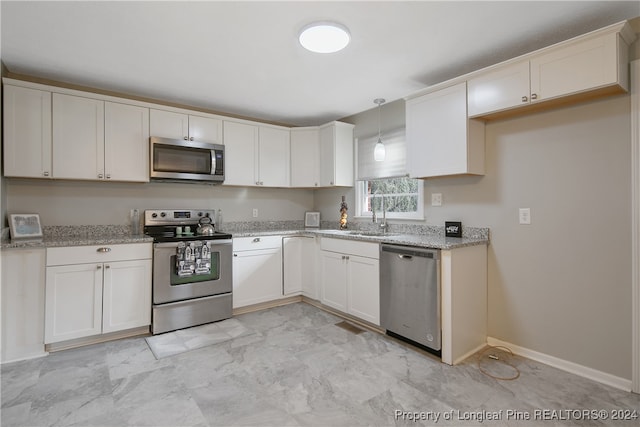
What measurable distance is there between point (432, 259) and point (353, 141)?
7.08 feet

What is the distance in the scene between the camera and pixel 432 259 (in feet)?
7.86

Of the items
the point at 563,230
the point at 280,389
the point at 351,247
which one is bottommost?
the point at 280,389

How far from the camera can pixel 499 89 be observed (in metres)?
2.36

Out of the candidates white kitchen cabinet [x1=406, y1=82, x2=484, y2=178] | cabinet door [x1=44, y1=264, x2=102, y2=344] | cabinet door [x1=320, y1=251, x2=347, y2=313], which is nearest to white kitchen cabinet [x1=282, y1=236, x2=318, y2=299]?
cabinet door [x1=320, y1=251, x2=347, y2=313]

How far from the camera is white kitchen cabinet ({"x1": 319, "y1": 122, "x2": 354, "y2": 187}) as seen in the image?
155 inches

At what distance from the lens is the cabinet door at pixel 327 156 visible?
12.9 ft

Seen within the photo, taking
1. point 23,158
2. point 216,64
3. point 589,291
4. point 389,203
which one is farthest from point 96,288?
point 589,291

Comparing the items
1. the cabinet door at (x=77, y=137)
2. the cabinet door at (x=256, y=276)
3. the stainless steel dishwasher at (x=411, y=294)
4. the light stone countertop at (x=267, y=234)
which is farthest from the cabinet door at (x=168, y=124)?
→ the stainless steel dishwasher at (x=411, y=294)

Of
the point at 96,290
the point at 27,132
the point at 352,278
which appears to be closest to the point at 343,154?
the point at 352,278

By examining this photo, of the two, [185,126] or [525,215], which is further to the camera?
[185,126]

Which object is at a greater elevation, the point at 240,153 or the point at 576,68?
the point at 576,68

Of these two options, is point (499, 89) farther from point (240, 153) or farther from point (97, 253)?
point (97, 253)

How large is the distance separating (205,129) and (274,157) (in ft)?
2.98

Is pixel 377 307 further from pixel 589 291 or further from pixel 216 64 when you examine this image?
pixel 216 64
